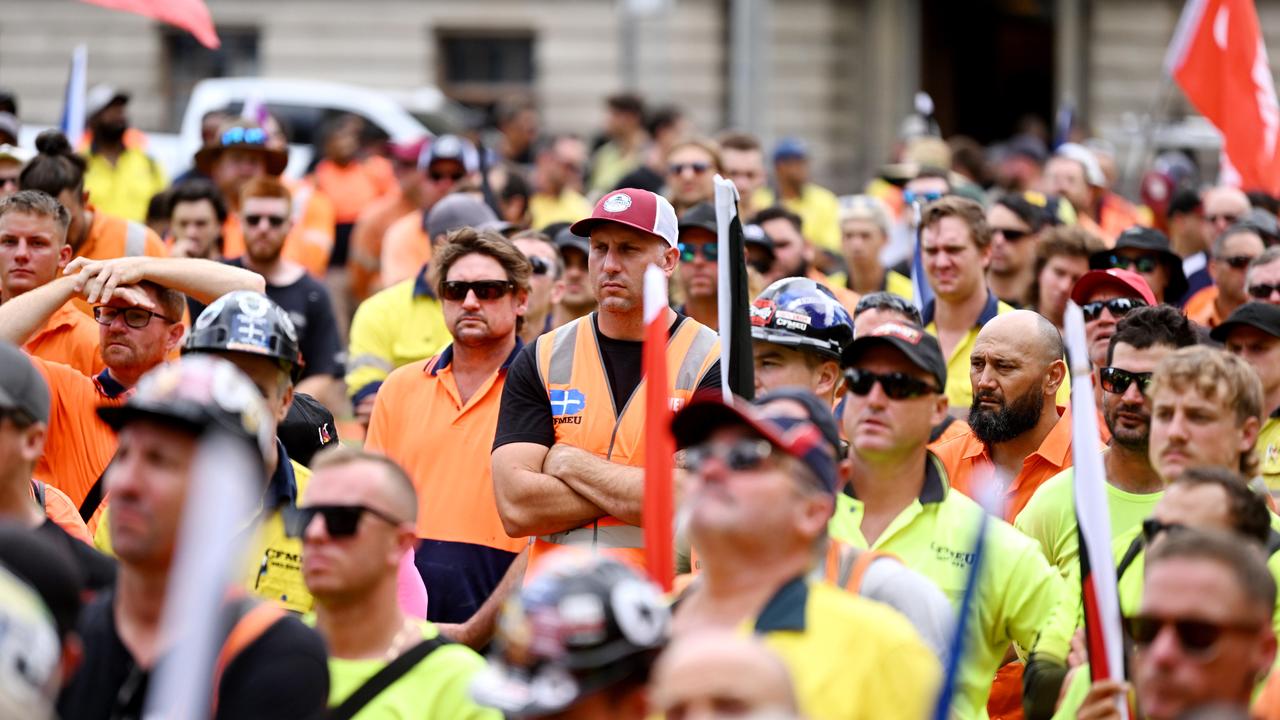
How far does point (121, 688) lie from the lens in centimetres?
450

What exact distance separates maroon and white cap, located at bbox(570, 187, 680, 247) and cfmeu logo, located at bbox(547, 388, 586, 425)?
0.67 meters

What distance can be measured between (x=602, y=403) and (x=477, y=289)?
1.16 meters

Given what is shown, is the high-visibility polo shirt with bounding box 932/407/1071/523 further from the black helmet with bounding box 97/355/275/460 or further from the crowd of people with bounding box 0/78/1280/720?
the black helmet with bounding box 97/355/275/460

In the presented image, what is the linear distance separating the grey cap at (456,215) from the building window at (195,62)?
77.0ft

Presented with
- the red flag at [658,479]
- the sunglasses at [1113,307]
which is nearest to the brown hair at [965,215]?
the sunglasses at [1113,307]

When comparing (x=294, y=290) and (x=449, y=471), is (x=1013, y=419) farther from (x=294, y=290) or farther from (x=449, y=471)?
(x=294, y=290)

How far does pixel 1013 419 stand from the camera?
765 cm

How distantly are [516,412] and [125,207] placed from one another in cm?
836

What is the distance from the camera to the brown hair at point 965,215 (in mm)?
9672

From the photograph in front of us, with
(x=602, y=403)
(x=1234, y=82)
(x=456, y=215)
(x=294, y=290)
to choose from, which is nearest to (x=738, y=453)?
(x=602, y=403)

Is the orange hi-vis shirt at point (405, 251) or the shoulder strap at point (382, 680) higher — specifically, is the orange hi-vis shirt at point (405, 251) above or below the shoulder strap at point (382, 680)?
above

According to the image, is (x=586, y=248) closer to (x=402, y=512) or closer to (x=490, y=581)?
(x=490, y=581)

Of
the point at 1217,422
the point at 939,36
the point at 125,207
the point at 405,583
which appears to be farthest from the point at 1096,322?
the point at 939,36

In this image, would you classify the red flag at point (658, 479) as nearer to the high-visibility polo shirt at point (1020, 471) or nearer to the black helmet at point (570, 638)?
the black helmet at point (570, 638)
